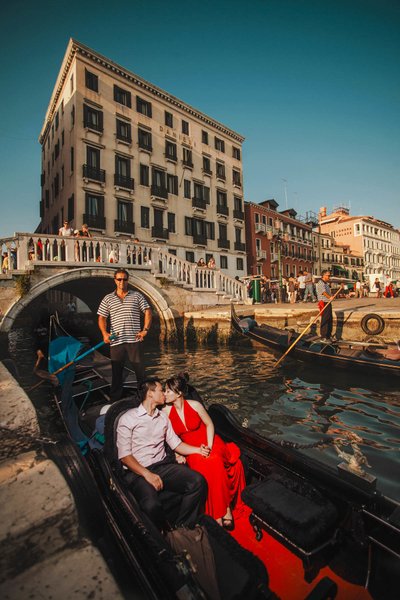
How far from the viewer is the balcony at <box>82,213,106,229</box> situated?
52.2 ft

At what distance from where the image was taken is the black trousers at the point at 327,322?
7914 mm

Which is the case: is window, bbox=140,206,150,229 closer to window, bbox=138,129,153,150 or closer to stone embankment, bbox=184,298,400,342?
window, bbox=138,129,153,150

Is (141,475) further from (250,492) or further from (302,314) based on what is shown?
(302,314)

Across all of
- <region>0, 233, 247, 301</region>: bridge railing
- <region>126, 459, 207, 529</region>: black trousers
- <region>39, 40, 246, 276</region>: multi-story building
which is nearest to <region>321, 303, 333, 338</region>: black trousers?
<region>0, 233, 247, 301</region>: bridge railing

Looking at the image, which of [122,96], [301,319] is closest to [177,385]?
[301,319]

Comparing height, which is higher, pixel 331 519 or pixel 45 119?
→ pixel 45 119


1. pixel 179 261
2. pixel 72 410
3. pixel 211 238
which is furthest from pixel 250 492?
pixel 211 238

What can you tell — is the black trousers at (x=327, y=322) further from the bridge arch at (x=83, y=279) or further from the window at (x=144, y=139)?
the window at (x=144, y=139)

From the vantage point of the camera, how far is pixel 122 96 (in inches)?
722

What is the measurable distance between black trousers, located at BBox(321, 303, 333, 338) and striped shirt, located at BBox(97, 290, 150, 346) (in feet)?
17.8

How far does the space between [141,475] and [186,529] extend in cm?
44

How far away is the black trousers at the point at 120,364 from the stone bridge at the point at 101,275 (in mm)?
6384

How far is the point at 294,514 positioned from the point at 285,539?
12 centimetres

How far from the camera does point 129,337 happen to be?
393 centimetres
